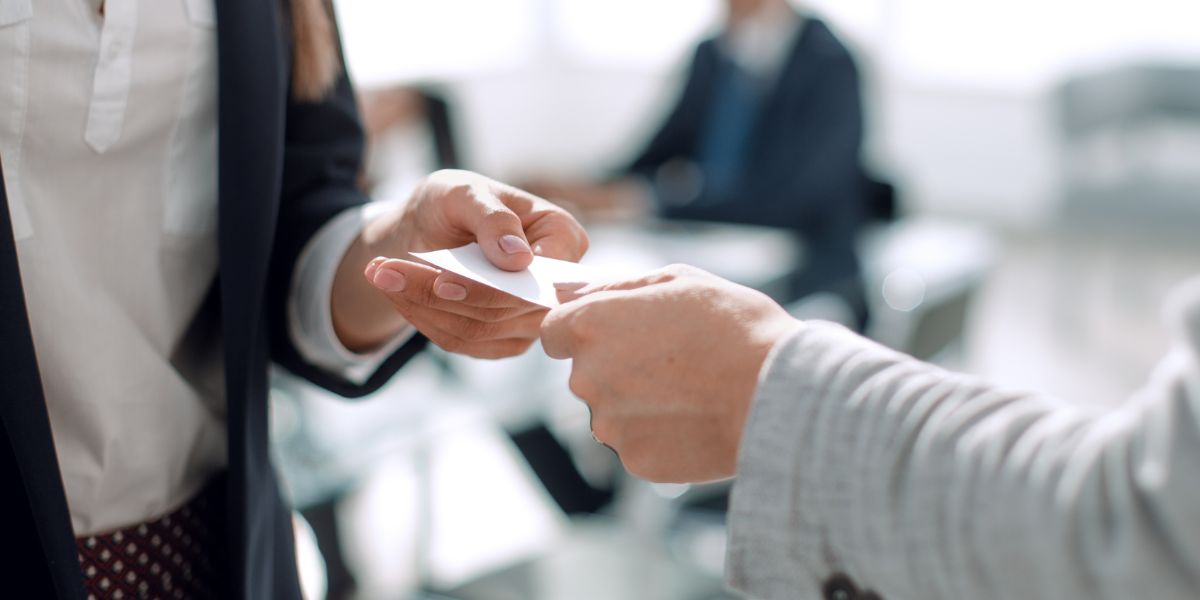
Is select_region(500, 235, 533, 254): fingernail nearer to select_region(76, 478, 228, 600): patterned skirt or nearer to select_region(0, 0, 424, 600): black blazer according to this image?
select_region(0, 0, 424, 600): black blazer

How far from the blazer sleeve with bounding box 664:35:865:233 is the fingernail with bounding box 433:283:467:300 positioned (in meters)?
2.20

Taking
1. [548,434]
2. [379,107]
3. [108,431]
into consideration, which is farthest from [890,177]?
[108,431]

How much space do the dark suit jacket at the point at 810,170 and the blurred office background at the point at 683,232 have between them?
0.09 m

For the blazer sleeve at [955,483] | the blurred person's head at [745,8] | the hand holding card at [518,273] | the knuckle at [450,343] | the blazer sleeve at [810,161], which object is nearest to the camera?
the blazer sleeve at [955,483]

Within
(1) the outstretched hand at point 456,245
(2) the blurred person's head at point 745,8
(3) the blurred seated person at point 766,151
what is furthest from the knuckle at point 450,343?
(2) the blurred person's head at point 745,8

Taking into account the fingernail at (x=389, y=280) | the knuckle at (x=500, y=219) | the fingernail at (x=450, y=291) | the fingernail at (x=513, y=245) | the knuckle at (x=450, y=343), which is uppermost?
the knuckle at (x=500, y=219)

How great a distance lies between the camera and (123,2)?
0.81 meters

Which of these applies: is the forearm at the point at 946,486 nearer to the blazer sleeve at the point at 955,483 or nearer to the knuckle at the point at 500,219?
the blazer sleeve at the point at 955,483

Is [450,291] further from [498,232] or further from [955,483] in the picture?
[955,483]

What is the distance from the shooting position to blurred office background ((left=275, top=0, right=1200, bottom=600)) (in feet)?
8.00

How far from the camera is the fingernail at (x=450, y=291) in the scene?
84 cm

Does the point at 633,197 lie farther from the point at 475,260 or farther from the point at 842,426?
the point at 842,426

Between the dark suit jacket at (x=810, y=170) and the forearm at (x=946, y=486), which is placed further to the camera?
the dark suit jacket at (x=810, y=170)

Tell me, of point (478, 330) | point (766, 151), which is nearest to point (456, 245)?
point (478, 330)
